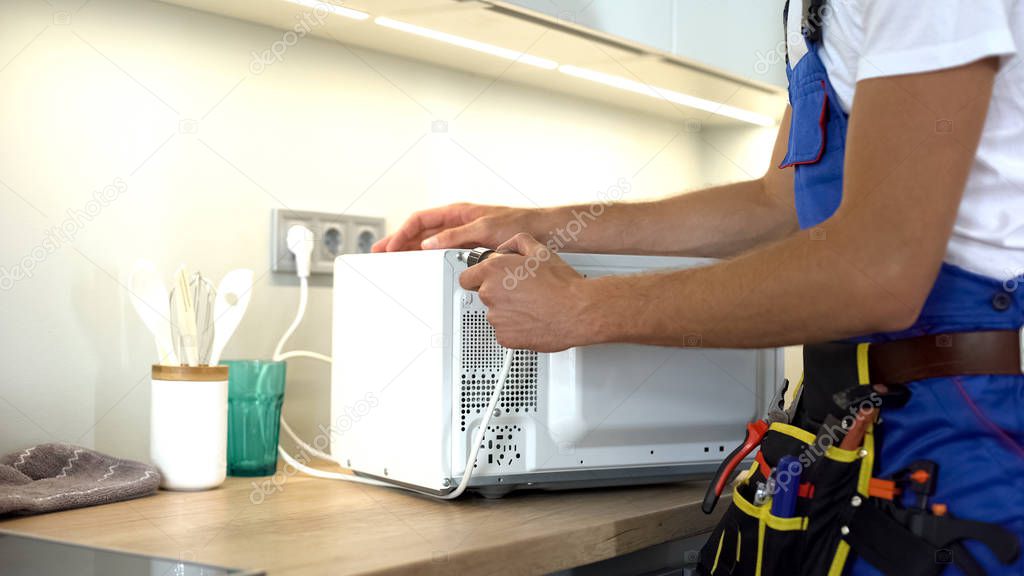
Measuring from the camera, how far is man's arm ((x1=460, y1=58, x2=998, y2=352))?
2.29 ft

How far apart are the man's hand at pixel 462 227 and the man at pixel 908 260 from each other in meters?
0.33

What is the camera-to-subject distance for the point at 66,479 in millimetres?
1076

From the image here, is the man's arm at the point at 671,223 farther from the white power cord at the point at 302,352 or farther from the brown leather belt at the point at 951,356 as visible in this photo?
the brown leather belt at the point at 951,356

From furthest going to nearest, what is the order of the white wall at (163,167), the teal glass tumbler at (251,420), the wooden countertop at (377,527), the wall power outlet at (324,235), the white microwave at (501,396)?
the wall power outlet at (324,235) → the teal glass tumbler at (251,420) → the white wall at (163,167) → the white microwave at (501,396) → the wooden countertop at (377,527)

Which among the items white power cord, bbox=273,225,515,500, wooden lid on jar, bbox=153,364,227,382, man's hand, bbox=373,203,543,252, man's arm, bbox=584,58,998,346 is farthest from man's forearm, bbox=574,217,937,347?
wooden lid on jar, bbox=153,364,227,382

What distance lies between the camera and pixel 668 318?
832 mm

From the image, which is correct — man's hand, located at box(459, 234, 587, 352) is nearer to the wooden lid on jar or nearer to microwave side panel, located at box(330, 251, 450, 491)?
microwave side panel, located at box(330, 251, 450, 491)

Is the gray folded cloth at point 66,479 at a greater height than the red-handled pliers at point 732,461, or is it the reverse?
the red-handled pliers at point 732,461

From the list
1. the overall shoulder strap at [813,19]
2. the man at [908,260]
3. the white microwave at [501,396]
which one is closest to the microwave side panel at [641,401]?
the white microwave at [501,396]

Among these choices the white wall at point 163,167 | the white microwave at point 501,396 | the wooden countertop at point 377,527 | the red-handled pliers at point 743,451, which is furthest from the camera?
the white wall at point 163,167

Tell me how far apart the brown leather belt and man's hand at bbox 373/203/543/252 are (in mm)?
518

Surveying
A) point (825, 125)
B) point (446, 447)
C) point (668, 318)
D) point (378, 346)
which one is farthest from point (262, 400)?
A: point (825, 125)

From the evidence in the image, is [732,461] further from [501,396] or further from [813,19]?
[813,19]

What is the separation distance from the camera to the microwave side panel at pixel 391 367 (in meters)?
1.05
